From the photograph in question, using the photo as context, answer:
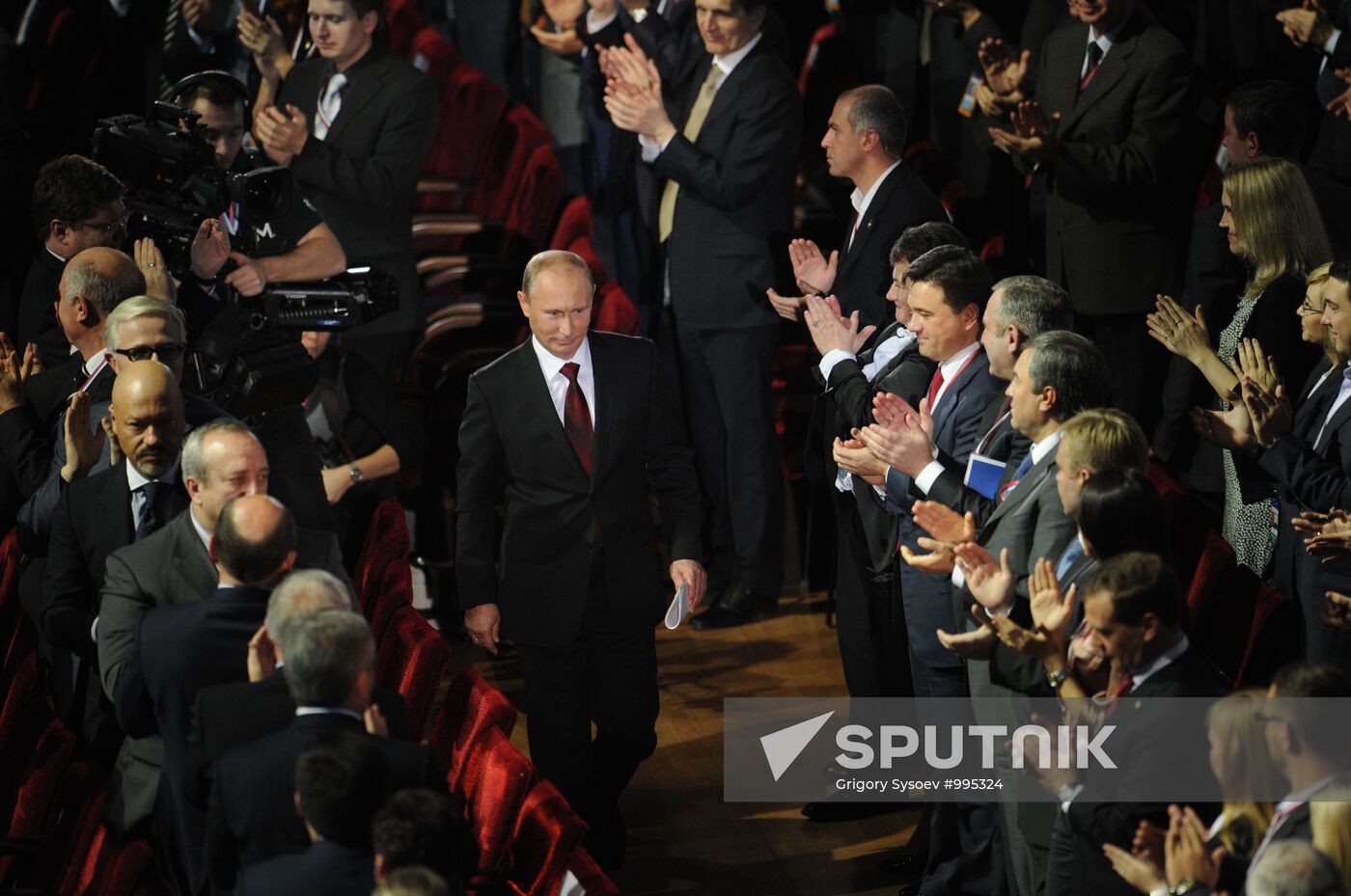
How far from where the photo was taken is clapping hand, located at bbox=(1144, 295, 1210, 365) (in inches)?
174

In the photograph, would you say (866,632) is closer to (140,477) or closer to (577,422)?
(577,422)

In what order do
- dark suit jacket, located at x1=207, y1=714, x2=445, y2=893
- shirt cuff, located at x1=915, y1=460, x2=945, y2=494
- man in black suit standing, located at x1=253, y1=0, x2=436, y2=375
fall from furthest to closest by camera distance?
man in black suit standing, located at x1=253, y1=0, x2=436, y2=375 → shirt cuff, located at x1=915, y1=460, x2=945, y2=494 → dark suit jacket, located at x1=207, y1=714, x2=445, y2=893

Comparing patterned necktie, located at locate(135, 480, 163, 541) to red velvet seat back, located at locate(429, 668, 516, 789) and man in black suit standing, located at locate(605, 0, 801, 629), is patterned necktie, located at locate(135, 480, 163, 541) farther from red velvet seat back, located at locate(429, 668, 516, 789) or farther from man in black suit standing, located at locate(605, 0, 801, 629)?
man in black suit standing, located at locate(605, 0, 801, 629)

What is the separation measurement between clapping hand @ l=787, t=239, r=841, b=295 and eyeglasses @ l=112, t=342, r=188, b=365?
6.13 feet

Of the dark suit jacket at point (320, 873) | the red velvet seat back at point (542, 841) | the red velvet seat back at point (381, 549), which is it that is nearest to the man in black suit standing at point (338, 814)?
the dark suit jacket at point (320, 873)

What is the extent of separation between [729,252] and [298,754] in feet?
11.5

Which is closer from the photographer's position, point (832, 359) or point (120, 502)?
point (120, 502)

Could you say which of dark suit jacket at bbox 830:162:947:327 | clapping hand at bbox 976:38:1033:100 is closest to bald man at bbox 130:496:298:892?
dark suit jacket at bbox 830:162:947:327

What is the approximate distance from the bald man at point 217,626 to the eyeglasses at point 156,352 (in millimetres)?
945

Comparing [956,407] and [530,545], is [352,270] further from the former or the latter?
[956,407]

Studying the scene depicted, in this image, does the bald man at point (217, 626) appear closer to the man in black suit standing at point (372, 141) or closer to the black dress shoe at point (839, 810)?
the black dress shoe at point (839, 810)

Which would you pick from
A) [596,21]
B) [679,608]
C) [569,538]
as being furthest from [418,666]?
[596,21]

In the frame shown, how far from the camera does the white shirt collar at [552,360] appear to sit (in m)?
4.41

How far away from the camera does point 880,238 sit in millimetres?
5273
